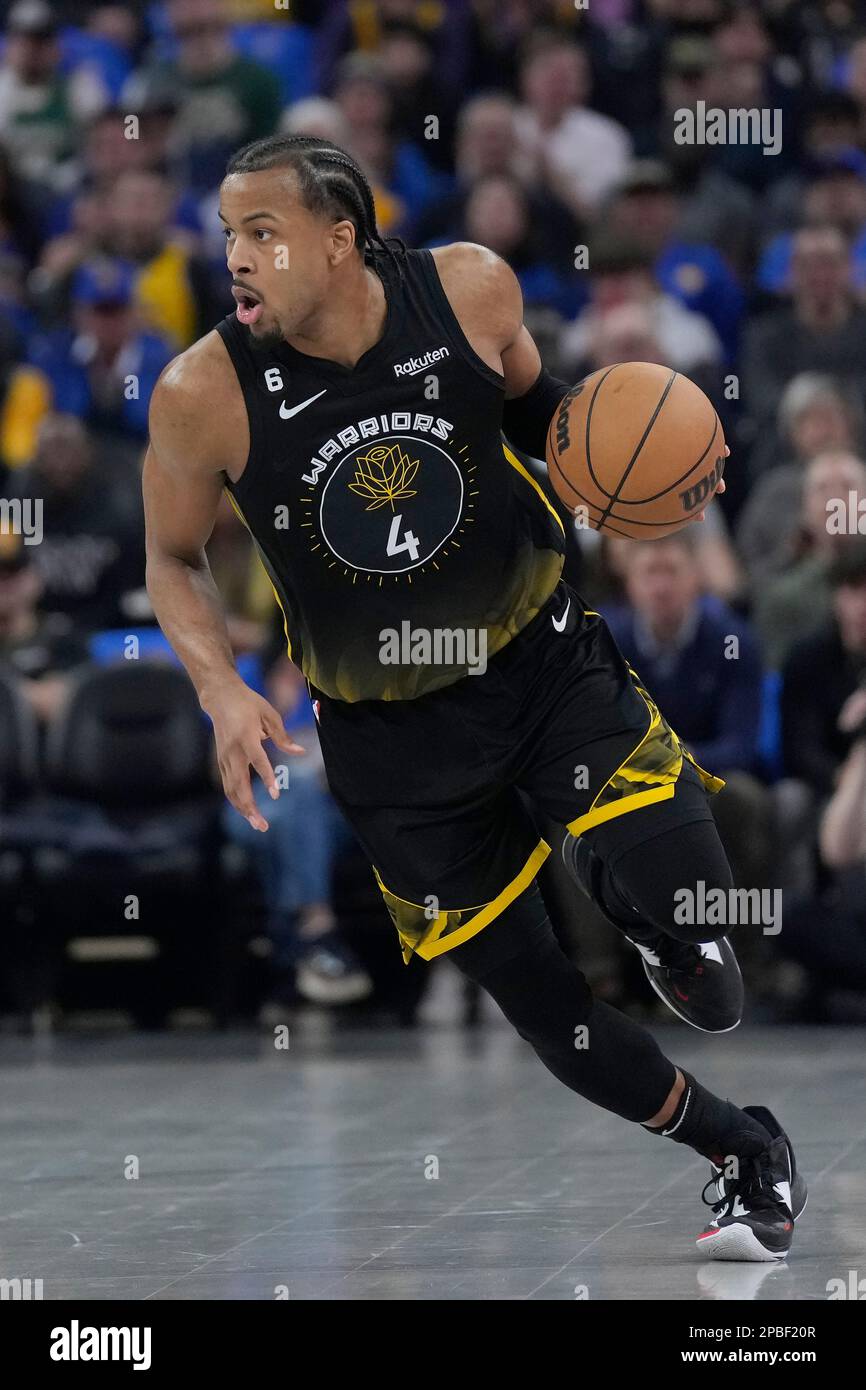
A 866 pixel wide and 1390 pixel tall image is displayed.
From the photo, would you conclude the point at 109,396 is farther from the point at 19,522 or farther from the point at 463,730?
the point at 463,730

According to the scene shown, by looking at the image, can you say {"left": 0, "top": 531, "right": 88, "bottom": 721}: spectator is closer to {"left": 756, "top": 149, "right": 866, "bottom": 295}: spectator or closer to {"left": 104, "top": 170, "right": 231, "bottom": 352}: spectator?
{"left": 104, "top": 170, "right": 231, "bottom": 352}: spectator

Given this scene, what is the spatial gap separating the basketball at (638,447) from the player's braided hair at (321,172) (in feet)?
1.87

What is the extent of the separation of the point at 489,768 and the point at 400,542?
0.49 m

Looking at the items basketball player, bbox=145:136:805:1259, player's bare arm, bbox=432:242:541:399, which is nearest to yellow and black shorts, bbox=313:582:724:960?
basketball player, bbox=145:136:805:1259

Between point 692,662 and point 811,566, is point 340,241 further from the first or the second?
point 811,566

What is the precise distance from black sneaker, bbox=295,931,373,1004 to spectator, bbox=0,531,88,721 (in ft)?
4.85

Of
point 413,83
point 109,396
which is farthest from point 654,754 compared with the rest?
point 413,83

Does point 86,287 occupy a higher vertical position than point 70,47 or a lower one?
lower

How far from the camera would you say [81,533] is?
9664mm

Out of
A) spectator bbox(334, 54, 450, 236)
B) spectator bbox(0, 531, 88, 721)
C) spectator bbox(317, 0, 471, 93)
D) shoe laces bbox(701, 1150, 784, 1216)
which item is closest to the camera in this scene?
shoe laces bbox(701, 1150, 784, 1216)

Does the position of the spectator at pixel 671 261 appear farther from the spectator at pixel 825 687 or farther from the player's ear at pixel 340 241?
the player's ear at pixel 340 241

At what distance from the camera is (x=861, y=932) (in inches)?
317

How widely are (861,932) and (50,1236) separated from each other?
4.11 m

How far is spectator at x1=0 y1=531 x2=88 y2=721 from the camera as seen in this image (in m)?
8.84
